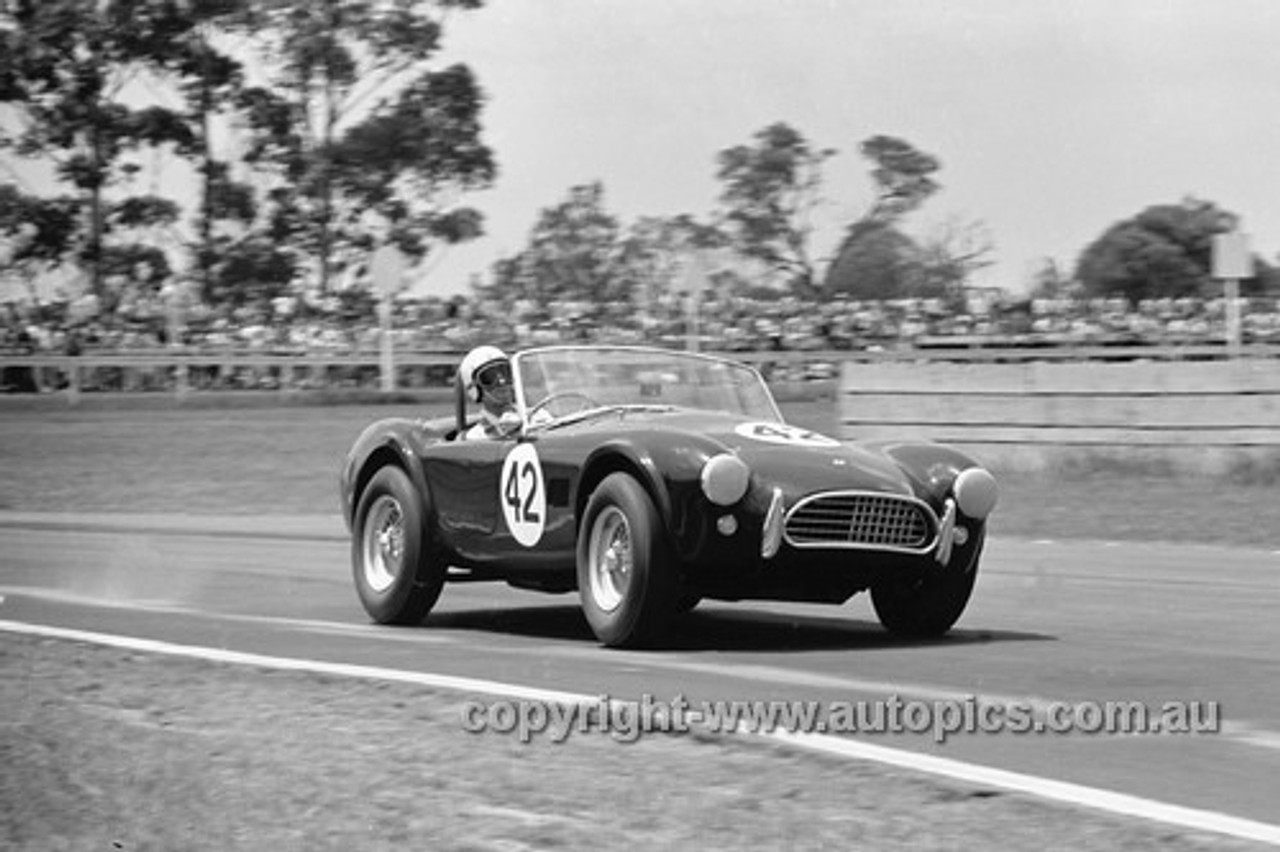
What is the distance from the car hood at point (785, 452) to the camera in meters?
8.42

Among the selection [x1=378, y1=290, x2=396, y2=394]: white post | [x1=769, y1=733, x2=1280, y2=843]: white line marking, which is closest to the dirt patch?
[x1=769, y1=733, x2=1280, y2=843]: white line marking

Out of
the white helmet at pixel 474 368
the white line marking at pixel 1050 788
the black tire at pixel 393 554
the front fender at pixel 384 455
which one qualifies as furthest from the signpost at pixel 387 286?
the white line marking at pixel 1050 788

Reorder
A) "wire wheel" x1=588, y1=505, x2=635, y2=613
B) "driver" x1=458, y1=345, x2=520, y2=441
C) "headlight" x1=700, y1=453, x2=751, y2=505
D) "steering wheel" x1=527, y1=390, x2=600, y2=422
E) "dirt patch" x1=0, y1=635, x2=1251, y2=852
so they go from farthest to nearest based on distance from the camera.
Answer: "driver" x1=458, y1=345, x2=520, y2=441
"steering wheel" x1=527, y1=390, x2=600, y2=422
"wire wheel" x1=588, y1=505, x2=635, y2=613
"headlight" x1=700, y1=453, x2=751, y2=505
"dirt patch" x1=0, y1=635, x2=1251, y2=852

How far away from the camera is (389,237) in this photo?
3916cm

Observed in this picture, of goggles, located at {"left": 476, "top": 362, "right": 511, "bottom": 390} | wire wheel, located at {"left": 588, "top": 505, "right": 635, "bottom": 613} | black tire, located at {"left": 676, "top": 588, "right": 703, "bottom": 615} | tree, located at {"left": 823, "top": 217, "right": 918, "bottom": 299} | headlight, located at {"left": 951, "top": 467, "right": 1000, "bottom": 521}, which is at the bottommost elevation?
black tire, located at {"left": 676, "top": 588, "right": 703, "bottom": 615}

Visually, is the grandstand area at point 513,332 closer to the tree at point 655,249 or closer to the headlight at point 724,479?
the tree at point 655,249

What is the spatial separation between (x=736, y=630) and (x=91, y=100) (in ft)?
101

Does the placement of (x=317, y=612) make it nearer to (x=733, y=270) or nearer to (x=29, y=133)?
(x=29, y=133)

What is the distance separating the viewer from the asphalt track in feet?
19.6

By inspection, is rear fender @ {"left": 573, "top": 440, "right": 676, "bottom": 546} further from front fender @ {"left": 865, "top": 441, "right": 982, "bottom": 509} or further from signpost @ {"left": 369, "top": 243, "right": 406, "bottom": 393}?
signpost @ {"left": 369, "top": 243, "right": 406, "bottom": 393}

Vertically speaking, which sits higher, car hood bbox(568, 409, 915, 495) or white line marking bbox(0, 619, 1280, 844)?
car hood bbox(568, 409, 915, 495)

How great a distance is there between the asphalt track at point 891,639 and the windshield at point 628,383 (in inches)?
35.4

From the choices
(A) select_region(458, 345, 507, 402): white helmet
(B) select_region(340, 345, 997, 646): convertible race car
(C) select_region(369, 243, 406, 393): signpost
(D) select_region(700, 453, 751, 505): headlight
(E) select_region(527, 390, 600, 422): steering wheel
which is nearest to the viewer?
(D) select_region(700, 453, 751, 505): headlight

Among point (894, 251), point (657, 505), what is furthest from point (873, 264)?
point (657, 505)
